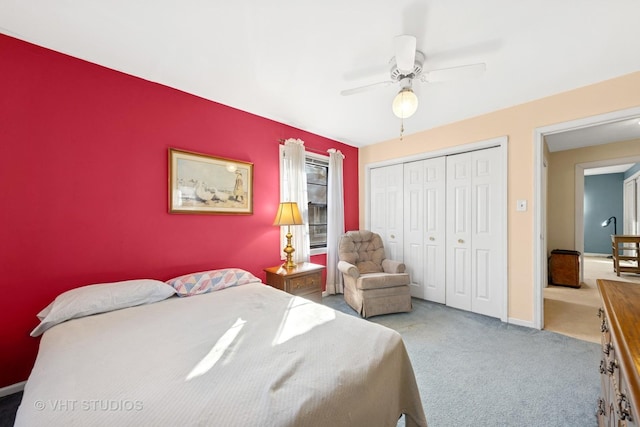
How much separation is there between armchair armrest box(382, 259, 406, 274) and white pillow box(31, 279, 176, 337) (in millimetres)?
2566

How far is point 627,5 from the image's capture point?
147cm

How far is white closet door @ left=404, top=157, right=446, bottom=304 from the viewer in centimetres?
346

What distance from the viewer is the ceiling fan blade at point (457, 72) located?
1.67 m

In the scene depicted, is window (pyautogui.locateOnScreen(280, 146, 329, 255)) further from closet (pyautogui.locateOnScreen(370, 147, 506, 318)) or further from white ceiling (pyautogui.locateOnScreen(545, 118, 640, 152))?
white ceiling (pyautogui.locateOnScreen(545, 118, 640, 152))

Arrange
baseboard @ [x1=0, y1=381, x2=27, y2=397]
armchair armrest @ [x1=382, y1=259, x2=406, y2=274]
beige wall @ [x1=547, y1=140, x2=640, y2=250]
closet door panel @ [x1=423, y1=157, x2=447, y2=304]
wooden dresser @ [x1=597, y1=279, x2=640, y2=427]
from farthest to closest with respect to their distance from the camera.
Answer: beige wall @ [x1=547, y1=140, x2=640, y2=250], closet door panel @ [x1=423, y1=157, x2=447, y2=304], armchair armrest @ [x1=382, y1=259, x2=406, y2=274], baseboard @ [x1=0, y1=381, x2=27, y2=397], wooden dresser @ [x1=597, y1=279, x2=640, y2=427]

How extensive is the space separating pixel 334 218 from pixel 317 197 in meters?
0.41

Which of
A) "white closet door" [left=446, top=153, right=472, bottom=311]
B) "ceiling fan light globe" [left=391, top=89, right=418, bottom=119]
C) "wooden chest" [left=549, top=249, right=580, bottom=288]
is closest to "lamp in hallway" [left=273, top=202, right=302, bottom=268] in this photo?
"ceiling fan light globe" [left=391, top=89, right=418, bottom=119]

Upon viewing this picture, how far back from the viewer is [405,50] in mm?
1555

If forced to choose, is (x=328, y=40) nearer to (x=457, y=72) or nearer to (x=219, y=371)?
(x=457, y=72)

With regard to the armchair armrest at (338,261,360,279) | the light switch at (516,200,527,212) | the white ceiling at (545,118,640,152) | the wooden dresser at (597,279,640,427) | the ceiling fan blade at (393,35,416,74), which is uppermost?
the white ceiling at (545,118,640,152)

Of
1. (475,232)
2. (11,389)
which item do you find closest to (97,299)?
(11,389)

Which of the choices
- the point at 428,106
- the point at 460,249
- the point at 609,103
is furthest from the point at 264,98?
the point at 609,103

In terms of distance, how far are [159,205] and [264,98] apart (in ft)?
4.77

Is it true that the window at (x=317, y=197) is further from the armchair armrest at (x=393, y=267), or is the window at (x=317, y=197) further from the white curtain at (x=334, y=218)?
the armchair armrest at (x=393, y=267)
